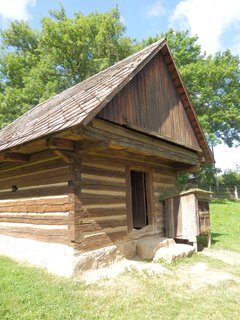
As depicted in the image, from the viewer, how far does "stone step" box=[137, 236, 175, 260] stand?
7168mm

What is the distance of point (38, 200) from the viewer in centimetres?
695

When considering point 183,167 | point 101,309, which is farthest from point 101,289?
point 183,167

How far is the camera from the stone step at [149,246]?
7168 mm

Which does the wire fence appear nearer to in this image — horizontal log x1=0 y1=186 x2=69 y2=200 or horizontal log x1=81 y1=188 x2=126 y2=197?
horizontal log x1=81 y1=188 x2=126 y2=197

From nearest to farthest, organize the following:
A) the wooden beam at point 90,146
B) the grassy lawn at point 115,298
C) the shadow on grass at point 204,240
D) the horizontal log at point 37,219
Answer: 1. the grassy lawn at point 115,298
2. the wooden beam at point 90,146
3. the horizontal log at point 37,219
4. the shadow on grass at point 204,240

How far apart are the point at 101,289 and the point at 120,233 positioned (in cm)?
206

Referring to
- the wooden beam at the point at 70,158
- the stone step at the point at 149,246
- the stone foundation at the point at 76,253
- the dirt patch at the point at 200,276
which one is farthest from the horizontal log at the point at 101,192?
the dirt patch at the point at 200,276

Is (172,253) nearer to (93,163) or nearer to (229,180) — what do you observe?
(93,163)

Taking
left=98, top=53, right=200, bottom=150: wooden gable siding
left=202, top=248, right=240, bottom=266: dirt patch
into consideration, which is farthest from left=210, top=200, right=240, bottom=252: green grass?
left=98, top=53, right=200, bottom=150: wooden gable siding

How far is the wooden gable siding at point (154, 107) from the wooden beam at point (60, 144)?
909mm

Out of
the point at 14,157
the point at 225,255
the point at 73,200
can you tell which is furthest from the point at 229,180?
the point at 14,157

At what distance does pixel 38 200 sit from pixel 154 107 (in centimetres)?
405

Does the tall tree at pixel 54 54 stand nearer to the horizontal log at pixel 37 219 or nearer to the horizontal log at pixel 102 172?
the horizontal log at pixel 37 219

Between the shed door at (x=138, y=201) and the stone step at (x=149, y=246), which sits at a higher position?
the shed door at (x=138, y=201)
